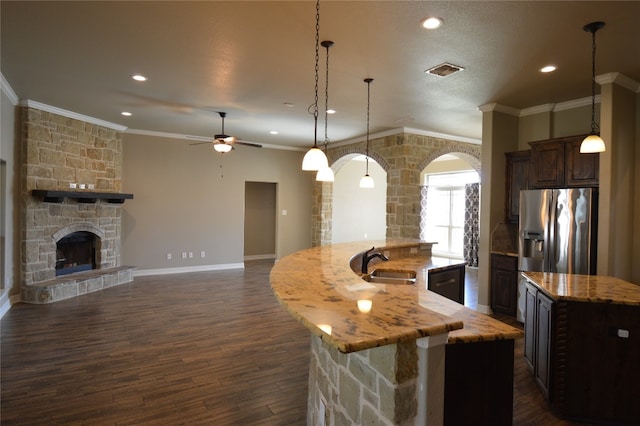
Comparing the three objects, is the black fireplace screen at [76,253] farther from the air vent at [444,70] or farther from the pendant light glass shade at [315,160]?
the air vent at [444,70]

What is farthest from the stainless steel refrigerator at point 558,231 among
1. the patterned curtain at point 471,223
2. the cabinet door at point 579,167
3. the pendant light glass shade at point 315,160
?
the patterned curtain at point 471,223

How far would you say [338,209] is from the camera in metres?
10.5

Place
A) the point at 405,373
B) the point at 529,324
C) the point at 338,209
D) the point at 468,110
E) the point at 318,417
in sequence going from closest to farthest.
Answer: the point at 405,373, the point at 318,417, the point at 529,324, the point at 468,110, the point at 338,209

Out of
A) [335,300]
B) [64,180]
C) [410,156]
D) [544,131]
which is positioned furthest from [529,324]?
[64,180]

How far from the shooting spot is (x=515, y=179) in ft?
17.3

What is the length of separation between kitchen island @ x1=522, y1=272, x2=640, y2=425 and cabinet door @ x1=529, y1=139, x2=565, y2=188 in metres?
2.32

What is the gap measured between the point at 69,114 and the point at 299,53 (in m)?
4.71

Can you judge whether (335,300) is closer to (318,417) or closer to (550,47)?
(318,417)

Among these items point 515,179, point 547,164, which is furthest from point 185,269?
point 547,164

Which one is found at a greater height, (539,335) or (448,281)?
(448,281)

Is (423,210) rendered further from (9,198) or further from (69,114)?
(9,198)

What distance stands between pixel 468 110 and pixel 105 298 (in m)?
6.45

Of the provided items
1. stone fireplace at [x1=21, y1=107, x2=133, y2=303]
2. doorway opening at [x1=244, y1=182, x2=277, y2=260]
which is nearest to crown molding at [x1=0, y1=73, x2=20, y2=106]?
stone fireplace at [x1=21, y1=107, x2=133, y2=303]

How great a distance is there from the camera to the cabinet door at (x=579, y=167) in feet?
14.0
